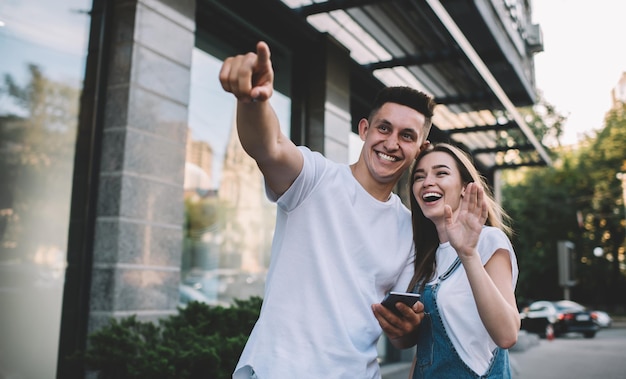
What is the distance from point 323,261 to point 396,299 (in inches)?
11.9

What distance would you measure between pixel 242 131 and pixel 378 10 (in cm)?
666

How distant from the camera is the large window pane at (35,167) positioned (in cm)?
452

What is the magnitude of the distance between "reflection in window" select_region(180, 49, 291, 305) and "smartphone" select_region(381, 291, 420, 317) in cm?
454

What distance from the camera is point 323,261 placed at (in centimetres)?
202

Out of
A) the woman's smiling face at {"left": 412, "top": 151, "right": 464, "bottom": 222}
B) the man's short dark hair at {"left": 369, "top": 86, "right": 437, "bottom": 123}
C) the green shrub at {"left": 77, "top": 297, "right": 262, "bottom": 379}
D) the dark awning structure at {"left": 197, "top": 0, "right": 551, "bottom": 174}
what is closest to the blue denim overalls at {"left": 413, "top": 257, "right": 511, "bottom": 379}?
the woman's smiling face at {"left": 412, "top": 151, "right": 464, "bottom": 222}

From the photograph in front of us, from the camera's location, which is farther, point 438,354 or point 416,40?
point 416,40

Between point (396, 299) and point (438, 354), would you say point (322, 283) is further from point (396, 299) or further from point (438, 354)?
point (438, 354)

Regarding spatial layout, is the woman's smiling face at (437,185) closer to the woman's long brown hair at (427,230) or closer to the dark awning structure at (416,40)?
the woman's long brown hair at (427,230)

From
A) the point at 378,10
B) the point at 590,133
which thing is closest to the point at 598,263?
the point at 590,133

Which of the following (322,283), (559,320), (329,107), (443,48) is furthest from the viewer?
(559,320)

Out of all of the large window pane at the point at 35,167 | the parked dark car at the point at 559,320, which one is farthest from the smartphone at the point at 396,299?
the parked dark car at the point at 559,320

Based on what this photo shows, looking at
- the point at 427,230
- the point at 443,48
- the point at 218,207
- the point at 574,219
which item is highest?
the point at 574,219

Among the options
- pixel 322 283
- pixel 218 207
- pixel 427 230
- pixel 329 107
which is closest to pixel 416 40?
pixel 329 107

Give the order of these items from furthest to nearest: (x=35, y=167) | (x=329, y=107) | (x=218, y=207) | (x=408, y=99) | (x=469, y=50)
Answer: (x=329, y=107) < (x=469, y=50) < (x=218, y=207) < (x=35, y=167) < (x=408, y=99)
